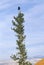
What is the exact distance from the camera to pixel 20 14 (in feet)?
409

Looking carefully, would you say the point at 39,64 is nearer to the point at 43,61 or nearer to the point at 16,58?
the point at 43,61

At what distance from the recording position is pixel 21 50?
Result: 122 meters

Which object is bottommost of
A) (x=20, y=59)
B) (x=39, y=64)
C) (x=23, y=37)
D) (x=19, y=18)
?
(x=20, y=59)

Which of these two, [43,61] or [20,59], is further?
[43,61]

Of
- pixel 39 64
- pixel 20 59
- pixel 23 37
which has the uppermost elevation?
pixel 39 64

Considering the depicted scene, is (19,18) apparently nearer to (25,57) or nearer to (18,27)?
(18,27)

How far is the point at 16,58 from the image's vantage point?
120m

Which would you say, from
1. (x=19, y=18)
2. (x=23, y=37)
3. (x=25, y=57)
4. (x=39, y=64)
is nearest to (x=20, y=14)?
(x=19, y=18)

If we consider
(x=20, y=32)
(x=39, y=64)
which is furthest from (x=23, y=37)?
(x=39, y=64)

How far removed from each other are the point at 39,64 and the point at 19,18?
64619 mm

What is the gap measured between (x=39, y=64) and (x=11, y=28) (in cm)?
6356

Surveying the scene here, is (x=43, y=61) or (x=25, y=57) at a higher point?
(x=43, y=61)

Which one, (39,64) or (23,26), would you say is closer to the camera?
(23,26)

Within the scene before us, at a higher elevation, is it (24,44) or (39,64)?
(39,64)
